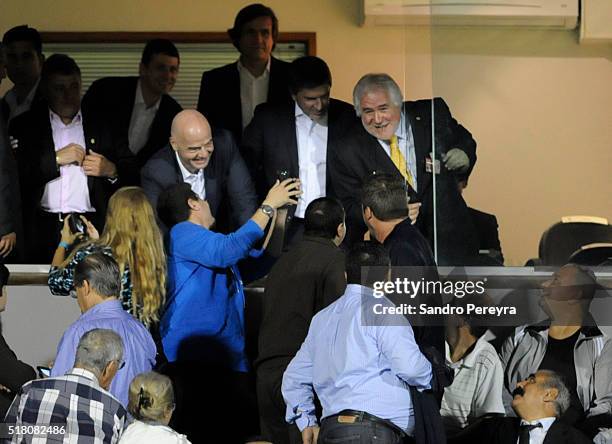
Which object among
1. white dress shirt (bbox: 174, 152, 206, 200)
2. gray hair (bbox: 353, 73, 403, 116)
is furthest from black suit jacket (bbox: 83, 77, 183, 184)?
gray hair (bbox: 353, 73, 403, 116)

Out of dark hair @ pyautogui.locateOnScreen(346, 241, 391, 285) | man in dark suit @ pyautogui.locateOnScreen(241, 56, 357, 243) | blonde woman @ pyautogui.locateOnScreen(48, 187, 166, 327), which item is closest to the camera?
dark hair @ pyautogui.locateOnScreen(346, 241, 391, 285)

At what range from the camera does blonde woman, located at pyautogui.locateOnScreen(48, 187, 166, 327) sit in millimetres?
6453

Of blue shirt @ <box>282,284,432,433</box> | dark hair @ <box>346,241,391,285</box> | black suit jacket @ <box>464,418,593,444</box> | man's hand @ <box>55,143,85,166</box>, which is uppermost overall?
man's hand @ <box>55,143,85,166</box>

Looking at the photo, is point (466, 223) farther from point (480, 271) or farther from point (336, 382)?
point (336, 382)

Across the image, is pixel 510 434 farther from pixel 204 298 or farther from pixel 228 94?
pixel 228 94

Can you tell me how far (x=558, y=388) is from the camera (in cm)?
620

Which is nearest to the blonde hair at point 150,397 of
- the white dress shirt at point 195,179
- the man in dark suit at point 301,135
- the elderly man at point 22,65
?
the white dress shirt at point 195,179

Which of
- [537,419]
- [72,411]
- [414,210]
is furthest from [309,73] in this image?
[72,411]

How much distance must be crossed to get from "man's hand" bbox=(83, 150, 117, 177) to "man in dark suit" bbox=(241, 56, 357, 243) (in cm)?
64

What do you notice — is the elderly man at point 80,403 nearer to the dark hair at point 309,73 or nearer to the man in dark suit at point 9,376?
the man in dark suit at point 9,376

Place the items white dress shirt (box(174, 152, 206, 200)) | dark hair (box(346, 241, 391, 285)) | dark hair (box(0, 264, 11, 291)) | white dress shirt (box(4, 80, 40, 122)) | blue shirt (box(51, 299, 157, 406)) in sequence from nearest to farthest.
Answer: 1. dark hair (box(346, 241, 391, 285))
2. blue shirt (box(51, 299, 157, 406))
3. dark hair (box(0, 264, 11, 291))
4. white dress shirt (box(174, 152, 206, 200))
5. white dress shirt (box(4, 80, 40, 122))

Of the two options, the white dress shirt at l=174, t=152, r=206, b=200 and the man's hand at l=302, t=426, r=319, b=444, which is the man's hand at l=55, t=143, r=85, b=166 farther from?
the man's hand at l=302, t=426, r=319, b=444

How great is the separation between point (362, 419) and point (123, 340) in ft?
3.33

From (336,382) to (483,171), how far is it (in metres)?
1.24
